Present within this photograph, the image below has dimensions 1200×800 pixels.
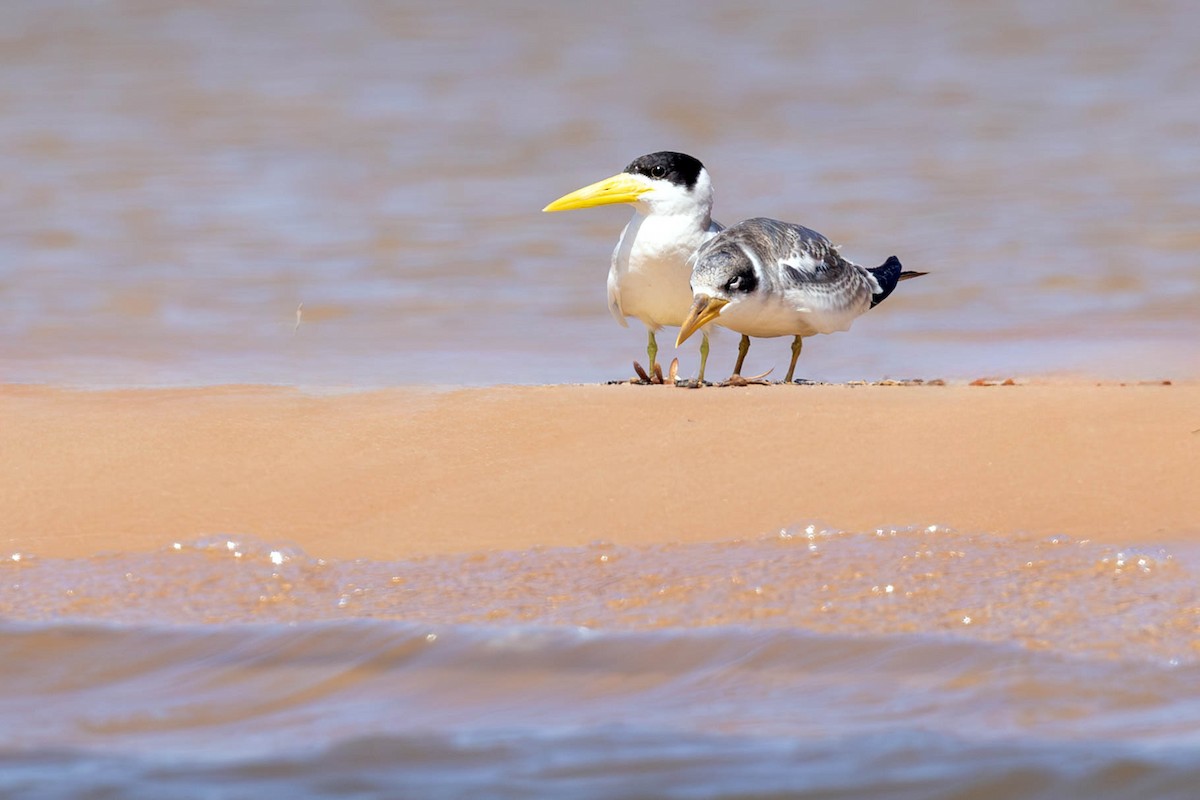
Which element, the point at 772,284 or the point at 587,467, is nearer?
the point at 587,467

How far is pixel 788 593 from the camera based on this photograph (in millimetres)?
3377

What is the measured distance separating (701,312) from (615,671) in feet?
7.08

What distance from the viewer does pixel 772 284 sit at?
5.15 meters

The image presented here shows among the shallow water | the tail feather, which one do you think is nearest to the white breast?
the tail feather

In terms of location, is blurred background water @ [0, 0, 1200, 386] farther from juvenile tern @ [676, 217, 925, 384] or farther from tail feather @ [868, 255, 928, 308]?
juvenile tern @ [676, 217, 925, 384]

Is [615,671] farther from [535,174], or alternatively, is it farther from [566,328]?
[535,174]

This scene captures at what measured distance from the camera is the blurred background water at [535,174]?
7.02m

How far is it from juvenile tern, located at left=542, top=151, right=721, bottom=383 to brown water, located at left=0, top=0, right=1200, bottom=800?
0.72 meters

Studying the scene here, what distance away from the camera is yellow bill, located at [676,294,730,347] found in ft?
16.6

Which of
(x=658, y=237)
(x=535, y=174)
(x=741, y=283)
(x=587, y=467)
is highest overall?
(x=535, y=174)

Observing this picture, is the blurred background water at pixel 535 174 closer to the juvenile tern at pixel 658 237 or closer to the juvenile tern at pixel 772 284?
the juvenile tern at pixel 658 237

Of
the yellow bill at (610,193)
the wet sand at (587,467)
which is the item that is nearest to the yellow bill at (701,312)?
the wet sand at (587,467)

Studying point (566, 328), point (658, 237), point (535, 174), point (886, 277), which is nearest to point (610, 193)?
point (658, 237)

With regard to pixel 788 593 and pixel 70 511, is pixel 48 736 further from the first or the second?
pixel 788 593
